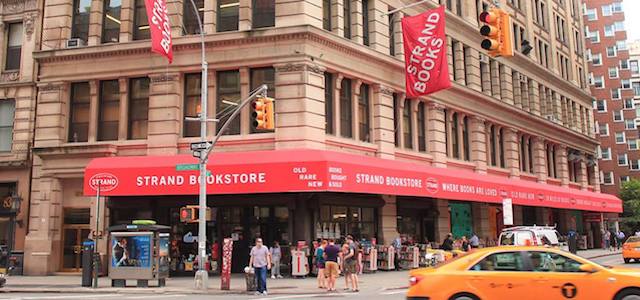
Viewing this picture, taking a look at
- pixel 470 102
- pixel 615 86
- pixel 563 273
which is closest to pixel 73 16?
pixel 470 102

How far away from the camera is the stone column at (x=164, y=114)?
26.0m

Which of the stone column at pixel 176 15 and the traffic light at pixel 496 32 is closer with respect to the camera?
the traffic light at pixel 496 32

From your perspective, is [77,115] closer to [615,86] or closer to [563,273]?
[563,273]

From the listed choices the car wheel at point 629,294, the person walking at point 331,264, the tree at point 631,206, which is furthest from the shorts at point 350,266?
the tree at point 631,206

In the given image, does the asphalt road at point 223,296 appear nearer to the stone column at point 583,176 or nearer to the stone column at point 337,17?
the stone column at point 337,17

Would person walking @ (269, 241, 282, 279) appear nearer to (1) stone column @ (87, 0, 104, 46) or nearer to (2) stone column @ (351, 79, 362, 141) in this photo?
(2) stone column @ (351, 79, 362, 141)

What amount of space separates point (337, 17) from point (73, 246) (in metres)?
15.9

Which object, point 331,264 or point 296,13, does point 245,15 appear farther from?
point 331,264

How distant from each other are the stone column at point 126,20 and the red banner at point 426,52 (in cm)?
1252

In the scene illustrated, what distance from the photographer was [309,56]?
81.3ft

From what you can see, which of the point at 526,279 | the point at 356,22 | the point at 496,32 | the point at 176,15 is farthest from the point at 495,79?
the point at 526,279

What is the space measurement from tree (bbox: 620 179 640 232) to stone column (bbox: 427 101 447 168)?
49086mm

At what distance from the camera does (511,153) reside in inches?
Result: 1612

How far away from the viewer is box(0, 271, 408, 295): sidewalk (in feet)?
65.3
